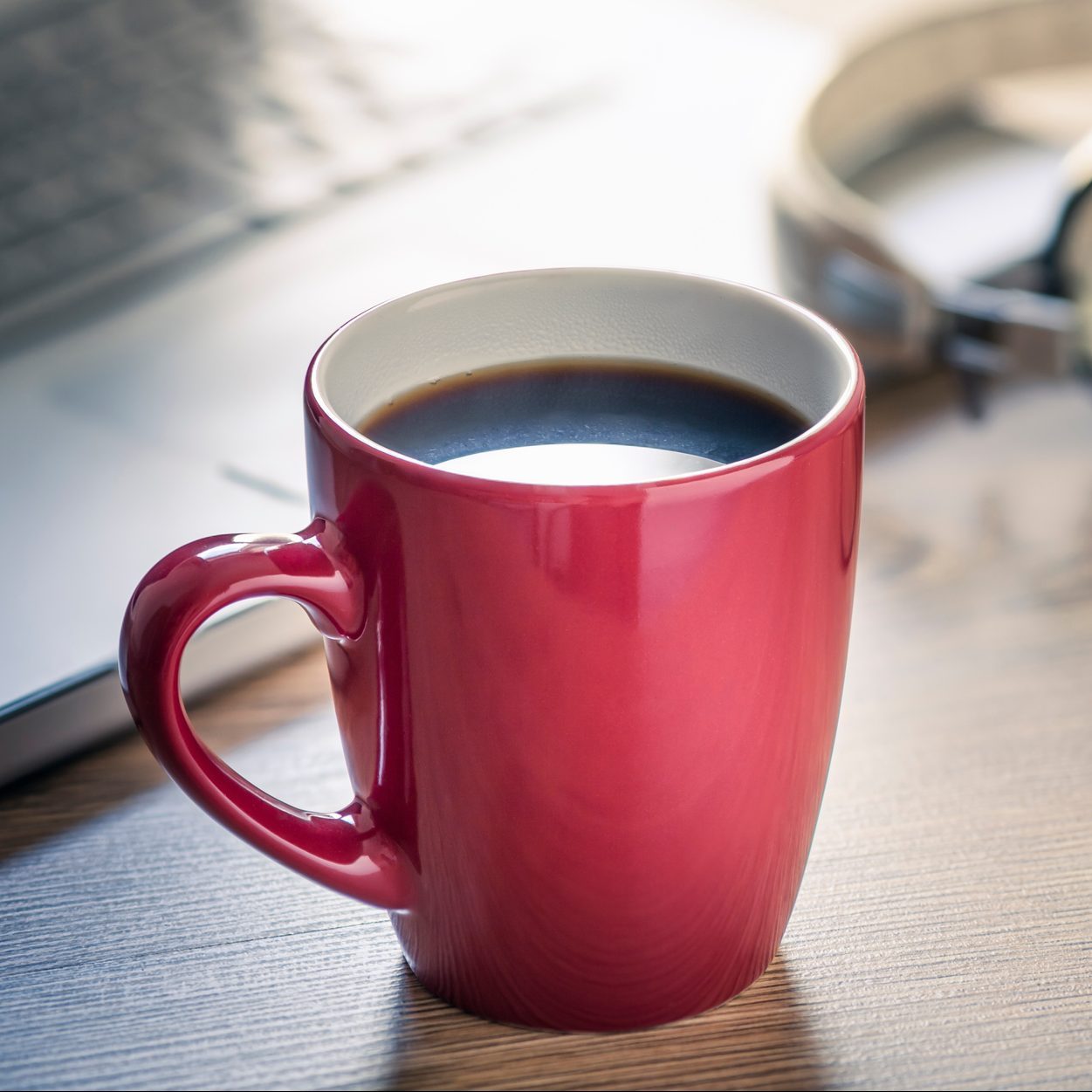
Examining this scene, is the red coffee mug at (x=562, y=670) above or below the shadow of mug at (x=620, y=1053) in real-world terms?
above

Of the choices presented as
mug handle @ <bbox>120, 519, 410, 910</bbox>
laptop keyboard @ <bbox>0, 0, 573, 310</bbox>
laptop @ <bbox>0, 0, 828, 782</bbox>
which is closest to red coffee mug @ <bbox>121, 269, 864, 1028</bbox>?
mug handle @ <bbox>120, 519, 410, 910</bbox>

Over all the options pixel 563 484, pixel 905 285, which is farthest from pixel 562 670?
pixel 905 285

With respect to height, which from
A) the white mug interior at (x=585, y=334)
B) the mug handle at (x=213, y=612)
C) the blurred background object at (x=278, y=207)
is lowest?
the blurred background object at (x=278, y=207)

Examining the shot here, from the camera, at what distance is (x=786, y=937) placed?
351mm

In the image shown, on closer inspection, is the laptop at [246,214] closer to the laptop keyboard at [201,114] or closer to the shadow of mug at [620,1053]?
the laptop keyboard at [201,114]

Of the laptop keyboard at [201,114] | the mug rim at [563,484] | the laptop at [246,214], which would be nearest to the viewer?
the mug rim at [563,484]

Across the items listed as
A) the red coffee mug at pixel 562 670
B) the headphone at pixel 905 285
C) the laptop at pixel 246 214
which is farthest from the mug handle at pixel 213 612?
the headphone at pixel 905 285

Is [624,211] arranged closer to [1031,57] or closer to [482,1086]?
[1031,57]

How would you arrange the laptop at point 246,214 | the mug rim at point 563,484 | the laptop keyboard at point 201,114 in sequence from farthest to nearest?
the laptop keyboard at point 201,114, the laptop at point 246,214, the mug rim at point 563,484

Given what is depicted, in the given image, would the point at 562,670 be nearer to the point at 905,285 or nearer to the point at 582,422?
the point at 582,422

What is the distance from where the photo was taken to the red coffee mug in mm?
271

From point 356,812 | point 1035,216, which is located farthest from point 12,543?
point 1035,216

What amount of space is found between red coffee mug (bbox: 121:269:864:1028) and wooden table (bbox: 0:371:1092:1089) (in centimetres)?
2

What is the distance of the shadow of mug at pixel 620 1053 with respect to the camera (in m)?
0.31
